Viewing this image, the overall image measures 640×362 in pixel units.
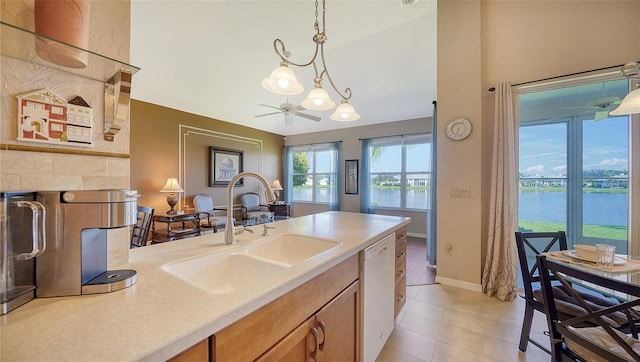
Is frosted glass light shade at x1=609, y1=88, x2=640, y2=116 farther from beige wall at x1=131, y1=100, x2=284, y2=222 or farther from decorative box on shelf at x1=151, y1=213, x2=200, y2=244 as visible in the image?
beige wall at x1=131, y1=100, x2=284, y2=222

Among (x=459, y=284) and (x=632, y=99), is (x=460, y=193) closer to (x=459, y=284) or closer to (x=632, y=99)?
(x=459, y=284)

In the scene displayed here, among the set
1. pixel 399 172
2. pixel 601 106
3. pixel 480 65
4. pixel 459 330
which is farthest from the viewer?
pixel 399 172

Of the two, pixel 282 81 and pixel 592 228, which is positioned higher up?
pixel 282 81

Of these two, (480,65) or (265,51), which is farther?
(265,51)

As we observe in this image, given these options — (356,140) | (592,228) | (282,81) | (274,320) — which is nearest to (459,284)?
(592,228)

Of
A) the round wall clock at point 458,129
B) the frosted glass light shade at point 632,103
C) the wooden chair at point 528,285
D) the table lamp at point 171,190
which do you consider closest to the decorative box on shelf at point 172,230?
the table lamp at point 171,190

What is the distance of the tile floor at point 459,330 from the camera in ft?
5.54

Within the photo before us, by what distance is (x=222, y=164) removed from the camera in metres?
5.52

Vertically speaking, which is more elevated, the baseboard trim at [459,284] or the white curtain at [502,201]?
the white curtain at [502,201]

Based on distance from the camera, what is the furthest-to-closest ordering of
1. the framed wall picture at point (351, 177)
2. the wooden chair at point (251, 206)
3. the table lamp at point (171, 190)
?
the framed wall picture at point (351, 177)
the wooden chair at point (251, 206)
the table lamp at point (171, 190)

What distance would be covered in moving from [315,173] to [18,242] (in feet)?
20.8

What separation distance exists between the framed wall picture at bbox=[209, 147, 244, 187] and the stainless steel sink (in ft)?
14.5

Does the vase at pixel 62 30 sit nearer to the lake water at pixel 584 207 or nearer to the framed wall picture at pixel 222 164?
the lake water at pixel 584 207

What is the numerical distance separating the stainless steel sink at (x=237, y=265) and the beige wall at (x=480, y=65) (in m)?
2.14
